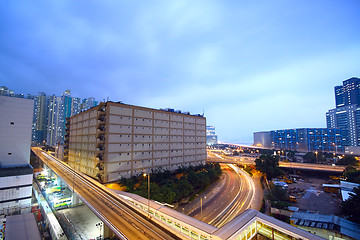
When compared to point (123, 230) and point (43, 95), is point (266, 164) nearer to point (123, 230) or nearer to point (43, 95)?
point (123, 230)

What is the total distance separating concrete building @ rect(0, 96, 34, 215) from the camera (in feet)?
95.7

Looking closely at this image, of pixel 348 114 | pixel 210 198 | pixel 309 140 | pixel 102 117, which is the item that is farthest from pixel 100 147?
pixel 348 114

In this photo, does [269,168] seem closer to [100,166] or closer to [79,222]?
[100,166]

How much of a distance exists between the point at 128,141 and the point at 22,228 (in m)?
23.3

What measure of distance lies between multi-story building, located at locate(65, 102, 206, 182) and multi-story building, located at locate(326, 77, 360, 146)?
136 m

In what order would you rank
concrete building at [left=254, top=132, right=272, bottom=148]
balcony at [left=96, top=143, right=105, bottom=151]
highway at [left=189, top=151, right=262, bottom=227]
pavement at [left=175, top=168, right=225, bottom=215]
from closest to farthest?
highway at [left=189, top=151, right=262, bottom=227]
pavement at [left=175, top=168, right=225, bottom=215]
balcony at [left=96, top=143, right=105, bottom=151]
concrete building at [left=254, top=132, right=272, bottom=148]

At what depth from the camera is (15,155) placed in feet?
115

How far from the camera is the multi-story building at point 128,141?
37.9 m

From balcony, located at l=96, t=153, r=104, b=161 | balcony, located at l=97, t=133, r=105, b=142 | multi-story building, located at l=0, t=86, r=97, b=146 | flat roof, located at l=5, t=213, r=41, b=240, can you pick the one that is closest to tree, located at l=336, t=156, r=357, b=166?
balcony, located at l=96, t=153, r=104, b=161

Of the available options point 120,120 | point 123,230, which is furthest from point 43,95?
point 123,230

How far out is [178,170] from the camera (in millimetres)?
50000

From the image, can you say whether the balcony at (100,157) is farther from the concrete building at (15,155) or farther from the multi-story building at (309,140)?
the multi-story building at (309,140)

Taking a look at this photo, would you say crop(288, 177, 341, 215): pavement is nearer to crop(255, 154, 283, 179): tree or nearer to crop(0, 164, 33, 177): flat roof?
crop(255, 154, 283, 179): tree

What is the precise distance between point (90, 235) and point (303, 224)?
27.9 metres
